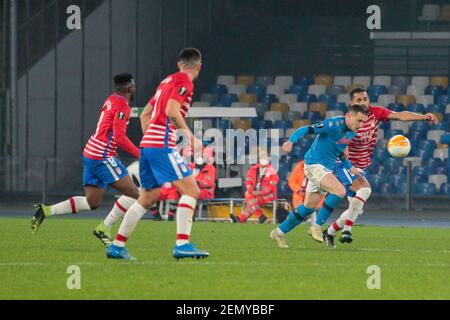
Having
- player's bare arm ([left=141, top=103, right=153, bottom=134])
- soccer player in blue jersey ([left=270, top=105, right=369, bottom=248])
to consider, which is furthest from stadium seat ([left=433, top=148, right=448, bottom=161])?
player's bare arm ([left=141, top=103, right=153, bottom=134])

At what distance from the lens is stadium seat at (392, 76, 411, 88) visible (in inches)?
1490

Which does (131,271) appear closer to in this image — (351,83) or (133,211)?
(133,211)

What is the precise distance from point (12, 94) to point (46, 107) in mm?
1114

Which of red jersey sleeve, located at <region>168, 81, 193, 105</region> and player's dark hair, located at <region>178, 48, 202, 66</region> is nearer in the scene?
red jersey sleeve, located at <region>168, 81, 193, 105</region>

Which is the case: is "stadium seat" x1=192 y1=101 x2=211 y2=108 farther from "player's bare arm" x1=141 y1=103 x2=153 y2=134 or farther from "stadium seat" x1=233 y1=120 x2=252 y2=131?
"player's bare arm" x1=141 y1=103 x2=153 y2=134

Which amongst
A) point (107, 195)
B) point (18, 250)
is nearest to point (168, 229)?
point (18, 250)

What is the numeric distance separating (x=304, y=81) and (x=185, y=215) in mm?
24768

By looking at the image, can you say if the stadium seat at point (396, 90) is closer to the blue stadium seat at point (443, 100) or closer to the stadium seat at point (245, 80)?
the blue stadium seat at point (443, 100)

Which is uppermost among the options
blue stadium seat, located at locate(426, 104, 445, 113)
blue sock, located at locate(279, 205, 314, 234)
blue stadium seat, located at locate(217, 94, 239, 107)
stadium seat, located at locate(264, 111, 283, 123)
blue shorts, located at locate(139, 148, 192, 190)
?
blue stadium seat, located at locate(217, 94, 239, 107)

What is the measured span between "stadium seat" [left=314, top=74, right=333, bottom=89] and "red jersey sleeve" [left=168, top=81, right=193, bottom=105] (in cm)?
2419

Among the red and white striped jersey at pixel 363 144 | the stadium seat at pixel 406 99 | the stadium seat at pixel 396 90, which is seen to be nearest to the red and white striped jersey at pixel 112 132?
the red and white striped jersey at pixel 363 144

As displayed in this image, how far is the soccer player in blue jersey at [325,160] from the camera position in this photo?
17.2 meters

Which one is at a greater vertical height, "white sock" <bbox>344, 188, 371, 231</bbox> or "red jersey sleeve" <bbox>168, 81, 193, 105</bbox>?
"red jersey sleeve" <bbox>168, 81, 193, 105</bbox>

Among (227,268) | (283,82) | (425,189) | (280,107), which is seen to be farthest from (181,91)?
(283,82)
